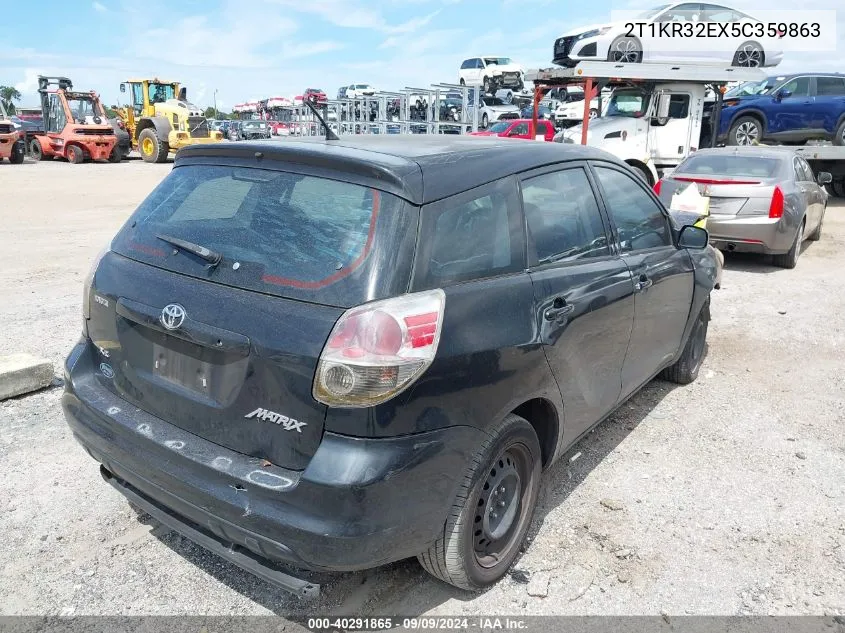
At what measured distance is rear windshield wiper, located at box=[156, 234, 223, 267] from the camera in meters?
2.52

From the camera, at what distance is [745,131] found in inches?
656

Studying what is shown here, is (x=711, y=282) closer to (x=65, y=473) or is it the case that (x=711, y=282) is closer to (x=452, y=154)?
(x=452, y=154)

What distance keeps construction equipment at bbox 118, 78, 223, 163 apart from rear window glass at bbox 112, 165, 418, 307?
23704mm

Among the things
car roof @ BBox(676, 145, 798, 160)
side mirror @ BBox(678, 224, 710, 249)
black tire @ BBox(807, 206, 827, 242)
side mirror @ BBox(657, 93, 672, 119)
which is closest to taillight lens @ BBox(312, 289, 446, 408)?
side mirror @ BBox(678, 224, 710, 249)

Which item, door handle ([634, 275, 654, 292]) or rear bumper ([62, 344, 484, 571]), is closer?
rear bumper ([62, 344, 484, 571])

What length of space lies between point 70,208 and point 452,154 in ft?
46.6

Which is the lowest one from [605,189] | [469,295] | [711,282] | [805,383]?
[805,383]

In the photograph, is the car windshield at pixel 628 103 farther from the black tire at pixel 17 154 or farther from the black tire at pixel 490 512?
the black tire at pixel 17 154

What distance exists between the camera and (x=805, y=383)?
5227mm

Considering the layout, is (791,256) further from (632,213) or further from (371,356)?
(371,356)

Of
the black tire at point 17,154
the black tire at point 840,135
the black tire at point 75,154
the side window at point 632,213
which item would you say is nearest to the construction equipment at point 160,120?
the black tire at point 75,154

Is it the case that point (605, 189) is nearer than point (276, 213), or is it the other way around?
point (276, 213)

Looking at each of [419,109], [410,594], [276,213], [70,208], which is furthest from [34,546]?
[419,109]

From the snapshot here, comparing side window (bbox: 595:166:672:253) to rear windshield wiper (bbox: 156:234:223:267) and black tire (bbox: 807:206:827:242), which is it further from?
black tire (bbox: 807:206:827:242)
